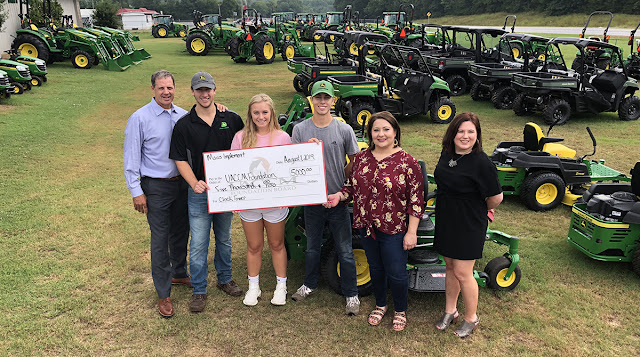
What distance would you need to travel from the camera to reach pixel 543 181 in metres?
6.00

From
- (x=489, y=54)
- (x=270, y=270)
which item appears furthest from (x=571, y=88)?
(x=270, y=270)

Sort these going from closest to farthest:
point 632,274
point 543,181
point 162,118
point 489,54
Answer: point 162,118 → point 632,274 → point 543,181 → point 489,54

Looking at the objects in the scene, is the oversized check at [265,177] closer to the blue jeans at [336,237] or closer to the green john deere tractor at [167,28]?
the blue jeans at [336,237]

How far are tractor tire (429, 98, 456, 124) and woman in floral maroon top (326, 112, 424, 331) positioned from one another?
7.92 m

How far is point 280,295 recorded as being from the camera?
401 cm

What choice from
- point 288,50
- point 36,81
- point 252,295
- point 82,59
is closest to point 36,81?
point 36,81

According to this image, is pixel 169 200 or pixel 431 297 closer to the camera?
pixel 169 200

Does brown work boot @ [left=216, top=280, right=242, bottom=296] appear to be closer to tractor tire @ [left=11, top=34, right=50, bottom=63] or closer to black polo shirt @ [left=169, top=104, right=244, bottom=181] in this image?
black polo shirt @ [left=169, top=104, right=244, bottom=181]

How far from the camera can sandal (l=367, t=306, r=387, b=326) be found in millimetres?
3729

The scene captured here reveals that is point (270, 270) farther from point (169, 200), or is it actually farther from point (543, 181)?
point (543, 181)

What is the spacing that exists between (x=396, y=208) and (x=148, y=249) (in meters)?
3.03

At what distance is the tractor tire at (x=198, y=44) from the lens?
25.1 meters

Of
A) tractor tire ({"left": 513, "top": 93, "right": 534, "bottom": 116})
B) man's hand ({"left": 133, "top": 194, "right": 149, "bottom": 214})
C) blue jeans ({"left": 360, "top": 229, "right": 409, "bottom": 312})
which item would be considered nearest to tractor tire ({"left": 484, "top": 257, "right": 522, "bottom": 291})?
blue jeans ({"left": 360, "top": 229, "right": 409, "bottom": 312})

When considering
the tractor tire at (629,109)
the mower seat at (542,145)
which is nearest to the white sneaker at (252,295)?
the mower seat at (542,145)
